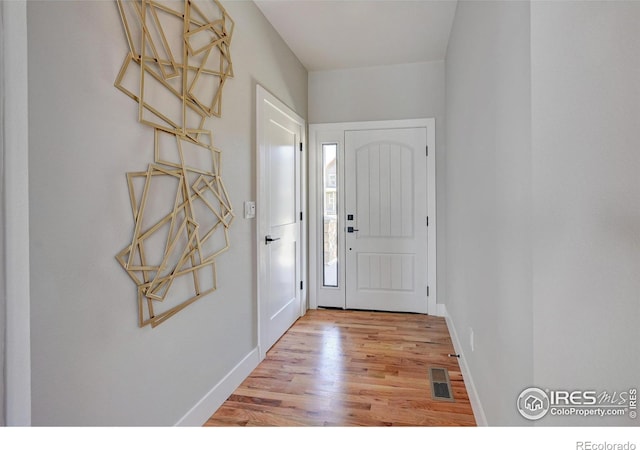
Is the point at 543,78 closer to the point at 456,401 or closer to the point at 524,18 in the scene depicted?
the point at 524,18

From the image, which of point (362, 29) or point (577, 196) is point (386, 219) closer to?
point (362, 29)

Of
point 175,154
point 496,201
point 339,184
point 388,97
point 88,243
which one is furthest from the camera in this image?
point 339,184

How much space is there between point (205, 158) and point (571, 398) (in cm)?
184

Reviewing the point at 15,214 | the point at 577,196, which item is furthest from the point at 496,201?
the point at 15,214

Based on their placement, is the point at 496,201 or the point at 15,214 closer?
the point at 15,214

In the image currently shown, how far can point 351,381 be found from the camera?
7.48 feet

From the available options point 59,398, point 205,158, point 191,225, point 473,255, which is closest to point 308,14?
point 205,158

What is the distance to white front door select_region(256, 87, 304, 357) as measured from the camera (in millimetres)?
2660

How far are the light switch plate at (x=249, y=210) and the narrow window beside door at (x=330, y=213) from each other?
1486 millimetres

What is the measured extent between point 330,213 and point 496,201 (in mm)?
2528

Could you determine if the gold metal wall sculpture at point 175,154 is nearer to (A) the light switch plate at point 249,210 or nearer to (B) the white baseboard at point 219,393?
(A) the light switch plate at point 249,210

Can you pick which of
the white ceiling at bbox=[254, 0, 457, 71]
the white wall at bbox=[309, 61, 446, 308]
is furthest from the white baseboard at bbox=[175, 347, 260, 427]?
the white ceiling at bbox=[254, 0, 457, 71]

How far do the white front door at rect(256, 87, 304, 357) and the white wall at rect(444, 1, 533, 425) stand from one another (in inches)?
56.4

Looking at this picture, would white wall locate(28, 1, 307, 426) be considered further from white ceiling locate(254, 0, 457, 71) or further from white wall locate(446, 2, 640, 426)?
white ceiling locate(254, 0, 457, 71)
